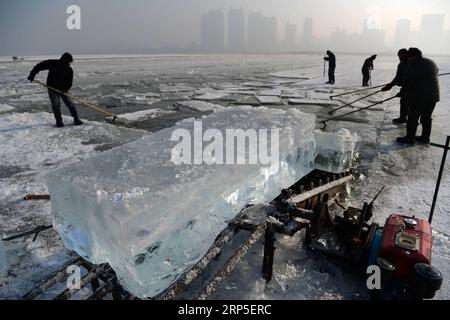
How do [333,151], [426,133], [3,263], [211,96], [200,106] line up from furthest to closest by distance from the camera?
[211,96], [200,106], [426,133], [333,151], [3,263]

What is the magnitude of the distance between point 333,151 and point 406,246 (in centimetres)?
208

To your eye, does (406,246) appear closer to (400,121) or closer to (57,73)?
(400,121)

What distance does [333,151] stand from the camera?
13.5ft

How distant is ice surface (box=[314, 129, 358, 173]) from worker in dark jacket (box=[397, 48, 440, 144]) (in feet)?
8.33

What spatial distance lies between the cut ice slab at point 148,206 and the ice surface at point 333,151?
4.58 feet

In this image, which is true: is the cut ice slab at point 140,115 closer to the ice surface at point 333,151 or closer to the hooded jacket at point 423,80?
the ice surface at point 333,151

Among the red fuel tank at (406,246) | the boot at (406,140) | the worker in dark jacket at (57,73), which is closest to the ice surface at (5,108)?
the worker in dark jacket at (57,73)

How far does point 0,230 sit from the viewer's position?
3102 mm

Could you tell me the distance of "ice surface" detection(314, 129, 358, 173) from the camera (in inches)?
161

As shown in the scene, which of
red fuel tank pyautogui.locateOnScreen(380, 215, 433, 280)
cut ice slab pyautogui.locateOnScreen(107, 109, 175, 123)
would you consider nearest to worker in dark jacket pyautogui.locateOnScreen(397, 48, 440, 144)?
Result: red fuel tank pyautogui.locateOnScreen(380, 215, 433, 280)

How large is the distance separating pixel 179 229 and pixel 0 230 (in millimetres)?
2177

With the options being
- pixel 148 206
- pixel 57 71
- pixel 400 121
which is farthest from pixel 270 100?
pixel 148 206
